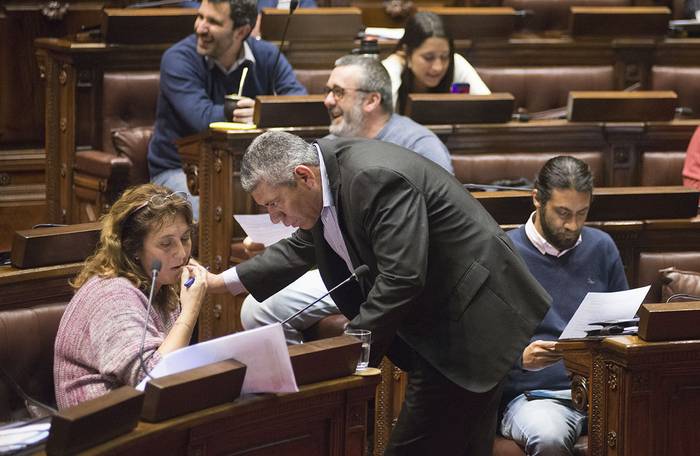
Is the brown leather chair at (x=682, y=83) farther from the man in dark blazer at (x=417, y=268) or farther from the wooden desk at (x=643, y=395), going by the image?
the man in dark blazer at (x=417, y=268)

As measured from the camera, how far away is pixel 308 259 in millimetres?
2102

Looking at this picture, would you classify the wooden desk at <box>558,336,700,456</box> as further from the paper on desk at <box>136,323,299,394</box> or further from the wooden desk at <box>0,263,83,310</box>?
the wooden desk at <box>0,263,83,310</box>

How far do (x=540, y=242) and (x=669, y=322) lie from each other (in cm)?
48

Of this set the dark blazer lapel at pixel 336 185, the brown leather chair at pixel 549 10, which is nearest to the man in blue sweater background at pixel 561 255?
the dark blazer lapel at pixel 336 185

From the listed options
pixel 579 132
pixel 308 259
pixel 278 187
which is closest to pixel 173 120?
pixel 579 132

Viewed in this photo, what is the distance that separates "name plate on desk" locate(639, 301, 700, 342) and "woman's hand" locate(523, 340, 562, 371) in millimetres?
201

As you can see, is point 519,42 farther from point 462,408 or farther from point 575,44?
point 462,408

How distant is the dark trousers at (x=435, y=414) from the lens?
1910 mm

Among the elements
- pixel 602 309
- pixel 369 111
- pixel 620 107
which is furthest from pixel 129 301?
pixel 620 107

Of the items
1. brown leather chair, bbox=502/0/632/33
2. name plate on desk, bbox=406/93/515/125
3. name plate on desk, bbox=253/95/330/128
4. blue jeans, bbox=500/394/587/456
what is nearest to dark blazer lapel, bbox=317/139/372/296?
blue jeans, bbox=500/394/587/456

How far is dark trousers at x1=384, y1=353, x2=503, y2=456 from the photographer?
6.27 feet

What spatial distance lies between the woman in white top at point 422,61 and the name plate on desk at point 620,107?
1.22ft

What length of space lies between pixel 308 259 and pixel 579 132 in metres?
1.44

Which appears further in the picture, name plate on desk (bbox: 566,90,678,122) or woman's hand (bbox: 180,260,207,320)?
name plate on desk (bbox: 566,90,678,122)
